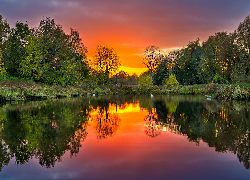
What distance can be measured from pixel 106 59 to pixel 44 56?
769 inches

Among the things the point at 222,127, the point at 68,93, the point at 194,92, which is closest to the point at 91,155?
the point at 222,127

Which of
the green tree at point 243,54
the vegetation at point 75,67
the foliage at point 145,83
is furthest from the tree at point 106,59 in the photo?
the green tree at point 243,54

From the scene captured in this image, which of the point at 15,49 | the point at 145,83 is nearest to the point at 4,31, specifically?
the point at 15,49

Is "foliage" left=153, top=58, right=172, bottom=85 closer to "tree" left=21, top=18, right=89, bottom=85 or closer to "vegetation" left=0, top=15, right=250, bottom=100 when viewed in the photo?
"vegetation" left=0, top=15, right=250, bottom=100

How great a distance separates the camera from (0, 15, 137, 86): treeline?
35438mm

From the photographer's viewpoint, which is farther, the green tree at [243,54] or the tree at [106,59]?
the tree at [106,59]

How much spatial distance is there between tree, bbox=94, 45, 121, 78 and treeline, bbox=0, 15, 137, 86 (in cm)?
433

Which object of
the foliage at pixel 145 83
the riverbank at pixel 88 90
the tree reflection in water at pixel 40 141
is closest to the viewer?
the tree reflection in water at pixel 40 141

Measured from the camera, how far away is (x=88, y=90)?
40344 mm

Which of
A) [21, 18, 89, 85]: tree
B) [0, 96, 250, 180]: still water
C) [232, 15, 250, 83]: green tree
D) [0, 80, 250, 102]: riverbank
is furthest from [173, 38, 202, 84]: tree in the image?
[0, 96, 250, 180]: still water

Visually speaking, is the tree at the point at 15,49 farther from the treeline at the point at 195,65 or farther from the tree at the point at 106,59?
the treeline at the point at 195,65

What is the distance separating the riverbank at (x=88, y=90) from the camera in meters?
24.4

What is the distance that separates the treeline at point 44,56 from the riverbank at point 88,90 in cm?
237

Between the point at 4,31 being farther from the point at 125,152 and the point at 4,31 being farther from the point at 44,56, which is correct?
the point at 125,152
